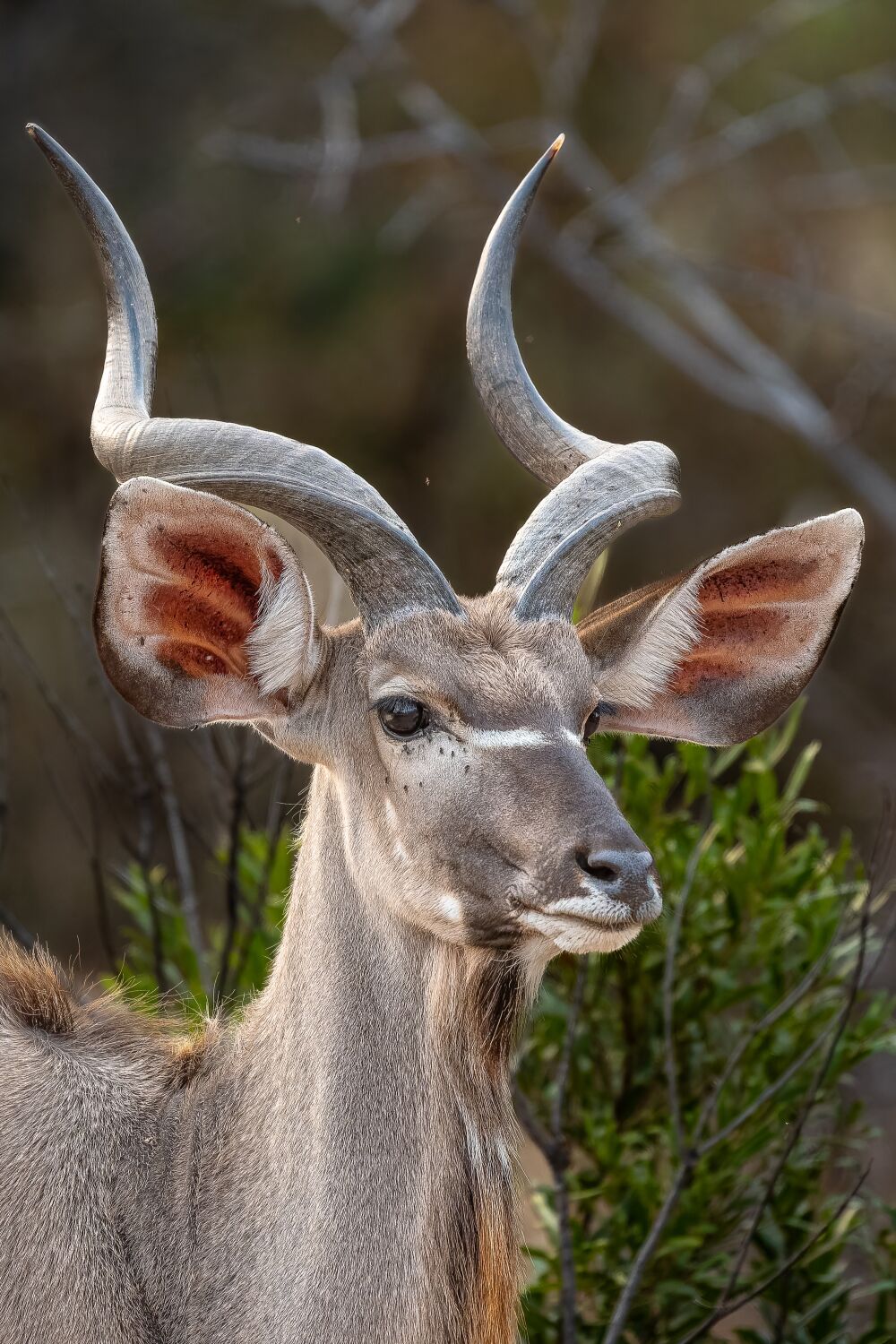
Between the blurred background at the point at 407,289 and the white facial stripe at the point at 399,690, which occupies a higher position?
the white facial stripe at the point at 399,690

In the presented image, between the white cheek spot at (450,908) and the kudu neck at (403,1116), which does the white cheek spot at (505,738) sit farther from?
the kudu neck at (403,1116)

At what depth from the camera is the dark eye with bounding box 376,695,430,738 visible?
3.09 meters

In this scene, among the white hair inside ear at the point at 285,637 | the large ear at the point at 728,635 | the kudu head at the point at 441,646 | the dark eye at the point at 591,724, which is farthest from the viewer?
the large ear at the point at 728,635

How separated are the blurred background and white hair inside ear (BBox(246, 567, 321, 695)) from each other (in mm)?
9180

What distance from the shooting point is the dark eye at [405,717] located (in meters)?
3.09

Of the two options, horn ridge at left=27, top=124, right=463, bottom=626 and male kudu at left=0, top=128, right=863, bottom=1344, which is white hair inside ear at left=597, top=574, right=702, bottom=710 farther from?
horn ridge at left=27, top=124, right=463, bottom=626

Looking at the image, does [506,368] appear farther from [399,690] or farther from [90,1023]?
[90,1023]

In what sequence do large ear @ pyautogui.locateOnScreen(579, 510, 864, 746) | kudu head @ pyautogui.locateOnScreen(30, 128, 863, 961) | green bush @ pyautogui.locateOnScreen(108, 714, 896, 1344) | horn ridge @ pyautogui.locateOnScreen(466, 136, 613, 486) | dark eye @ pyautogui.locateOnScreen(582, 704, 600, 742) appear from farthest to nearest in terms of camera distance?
green bush @ pyautogui.locateOnScreen(108, 714, 896, 1344)
horn ridge @ pyautogui.locateOnScreen(466, 136, 613, 486)
large ear @ pyautogui.locateOnScreen(579, 510, 864, 746)
dark eye @ pyautogui.locateOnScreen(582, 704, 600, 742)
kudu head @ pyautogui.locateOnScreen(30, 128, 863, 961)

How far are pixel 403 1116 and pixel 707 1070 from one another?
176cm

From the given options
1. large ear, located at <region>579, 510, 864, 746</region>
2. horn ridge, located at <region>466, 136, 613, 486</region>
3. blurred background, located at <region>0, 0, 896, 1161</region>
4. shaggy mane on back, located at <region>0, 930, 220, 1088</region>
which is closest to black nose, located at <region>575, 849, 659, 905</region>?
large ear, located at <region>579, 510, 864, 746</region>

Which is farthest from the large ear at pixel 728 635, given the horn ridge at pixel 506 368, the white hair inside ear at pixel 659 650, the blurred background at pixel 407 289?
the blurred background at pixel 407 289

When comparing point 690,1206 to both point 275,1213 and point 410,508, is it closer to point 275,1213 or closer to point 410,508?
point 275,1213

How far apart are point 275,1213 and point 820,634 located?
1.59 metres

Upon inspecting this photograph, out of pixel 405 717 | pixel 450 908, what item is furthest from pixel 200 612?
pixel 450 908
